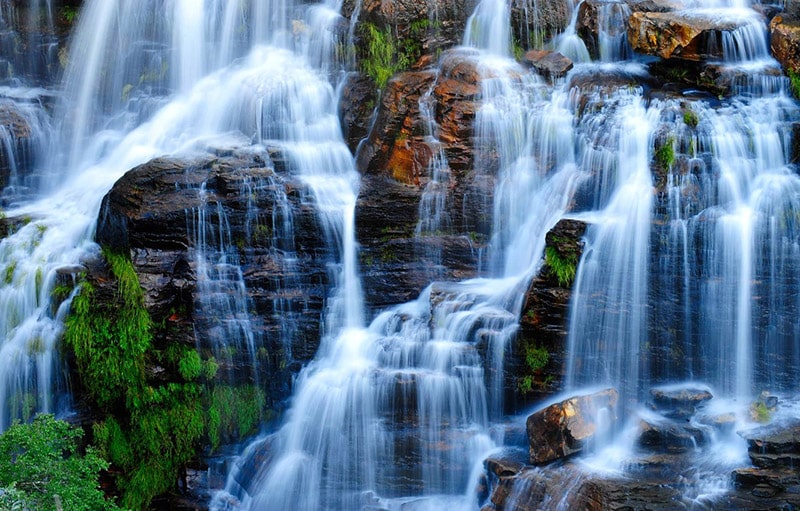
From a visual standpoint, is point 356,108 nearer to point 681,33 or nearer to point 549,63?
point 549,63

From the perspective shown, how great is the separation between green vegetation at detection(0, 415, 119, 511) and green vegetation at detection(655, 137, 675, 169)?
985cm

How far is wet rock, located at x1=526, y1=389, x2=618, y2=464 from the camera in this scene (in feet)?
38.4

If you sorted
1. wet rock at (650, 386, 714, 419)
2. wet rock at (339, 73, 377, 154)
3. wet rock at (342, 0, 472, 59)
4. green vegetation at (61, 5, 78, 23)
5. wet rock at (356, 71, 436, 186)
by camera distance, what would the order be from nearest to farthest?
wet rock at (650, 386, 714, 419), wet rock at (356, 71, 436, 186), wet rock at (339, 73, 377, 154), wet rock at (342, 0, 472, 59), green vegetation at (61, 5, 78, 23)

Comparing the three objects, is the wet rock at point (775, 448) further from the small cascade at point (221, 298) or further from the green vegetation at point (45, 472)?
the green vegetation at point (45, 472)

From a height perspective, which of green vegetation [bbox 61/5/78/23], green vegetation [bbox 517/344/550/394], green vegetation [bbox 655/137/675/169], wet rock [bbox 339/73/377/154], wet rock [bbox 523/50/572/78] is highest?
green vegetation [bbox 61/5/78/23]

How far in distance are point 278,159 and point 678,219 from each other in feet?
23.6

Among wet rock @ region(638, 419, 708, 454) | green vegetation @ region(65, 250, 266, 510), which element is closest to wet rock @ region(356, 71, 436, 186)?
green vegetation @ region(65, 250, 266, 510)

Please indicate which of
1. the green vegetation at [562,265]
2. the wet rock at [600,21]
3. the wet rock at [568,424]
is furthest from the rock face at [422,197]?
the wet rock at [568,424]

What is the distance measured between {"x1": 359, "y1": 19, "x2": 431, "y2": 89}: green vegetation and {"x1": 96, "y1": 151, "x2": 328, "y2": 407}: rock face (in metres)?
3.73

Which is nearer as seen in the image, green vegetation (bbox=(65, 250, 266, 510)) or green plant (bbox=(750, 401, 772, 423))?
green plant (bbox=(750, 401, 772, 423))

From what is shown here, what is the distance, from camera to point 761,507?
10.4 meters

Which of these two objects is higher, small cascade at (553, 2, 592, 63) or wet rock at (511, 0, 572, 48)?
wet rock at (511, 0, 572, 48)

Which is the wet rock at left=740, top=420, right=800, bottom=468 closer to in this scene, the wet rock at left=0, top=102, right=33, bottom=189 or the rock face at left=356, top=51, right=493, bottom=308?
the rock face at left=356, top=51, right=493, bottom=308

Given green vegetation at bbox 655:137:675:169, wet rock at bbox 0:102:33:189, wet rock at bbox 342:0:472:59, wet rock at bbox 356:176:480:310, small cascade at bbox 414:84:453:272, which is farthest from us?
wet rock at bbox 0:102:33:189
